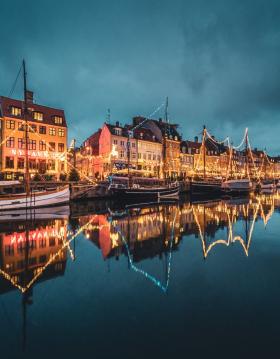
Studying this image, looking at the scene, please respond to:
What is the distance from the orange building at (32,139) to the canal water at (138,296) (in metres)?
29.2

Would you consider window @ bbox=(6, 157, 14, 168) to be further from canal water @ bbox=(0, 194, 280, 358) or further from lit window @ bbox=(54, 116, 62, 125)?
canal water @ bbox=(0, 194, 280, 358)

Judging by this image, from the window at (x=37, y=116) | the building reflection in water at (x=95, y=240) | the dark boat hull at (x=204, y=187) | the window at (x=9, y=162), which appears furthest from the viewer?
the dark boat hull at (x=204, y=187)

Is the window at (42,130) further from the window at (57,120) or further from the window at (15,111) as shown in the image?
the window at (15,111)

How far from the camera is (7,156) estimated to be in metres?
41.2

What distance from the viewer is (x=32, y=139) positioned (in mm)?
44125

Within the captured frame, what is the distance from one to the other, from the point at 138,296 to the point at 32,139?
42027mm

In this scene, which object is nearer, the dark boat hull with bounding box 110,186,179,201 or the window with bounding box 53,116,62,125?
the dark boat hull with bounding box 110,186,179,201

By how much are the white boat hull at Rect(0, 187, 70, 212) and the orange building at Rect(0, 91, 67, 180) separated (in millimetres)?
10762

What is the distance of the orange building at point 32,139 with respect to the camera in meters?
41.2

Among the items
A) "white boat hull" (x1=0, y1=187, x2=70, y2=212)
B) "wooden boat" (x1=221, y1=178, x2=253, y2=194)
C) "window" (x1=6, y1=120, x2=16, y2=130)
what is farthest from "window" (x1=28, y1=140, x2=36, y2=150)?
"wooden boat" (x1=221, y1=178, x2=253, y2=194)

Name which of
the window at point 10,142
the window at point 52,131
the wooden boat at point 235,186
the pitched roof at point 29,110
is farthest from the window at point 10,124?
the wooden boat at point 235,186

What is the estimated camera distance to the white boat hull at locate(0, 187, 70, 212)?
81.9 feet

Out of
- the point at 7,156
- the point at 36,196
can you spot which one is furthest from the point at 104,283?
the point at 7,156

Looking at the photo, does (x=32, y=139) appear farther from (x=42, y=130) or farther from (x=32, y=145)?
(x=42, y=130)
